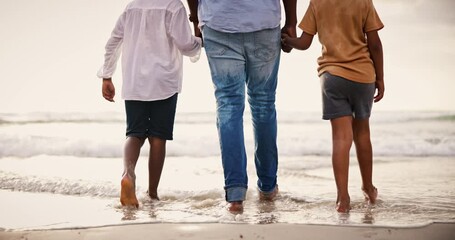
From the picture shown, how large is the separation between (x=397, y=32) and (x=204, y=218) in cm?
697

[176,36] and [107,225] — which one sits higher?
[176,36]

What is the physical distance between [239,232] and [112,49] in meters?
1.38

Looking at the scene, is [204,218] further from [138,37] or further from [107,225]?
[138,37]

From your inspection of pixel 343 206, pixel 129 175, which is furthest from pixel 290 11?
pixel 129 175

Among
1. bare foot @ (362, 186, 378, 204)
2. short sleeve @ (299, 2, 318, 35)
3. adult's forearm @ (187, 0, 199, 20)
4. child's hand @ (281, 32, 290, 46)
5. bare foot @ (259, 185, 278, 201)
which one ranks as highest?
adult's forearm @ (187, 0, 199, 20)

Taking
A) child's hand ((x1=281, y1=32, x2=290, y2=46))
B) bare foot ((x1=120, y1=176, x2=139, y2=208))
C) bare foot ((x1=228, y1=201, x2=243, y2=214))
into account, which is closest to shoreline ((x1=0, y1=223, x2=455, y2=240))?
bare foot ((x1=228, y1=201, x2=243, y2=214))

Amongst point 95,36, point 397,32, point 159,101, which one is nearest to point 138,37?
point 159,101

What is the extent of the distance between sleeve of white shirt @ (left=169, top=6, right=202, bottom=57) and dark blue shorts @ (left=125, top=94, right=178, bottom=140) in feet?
0.80

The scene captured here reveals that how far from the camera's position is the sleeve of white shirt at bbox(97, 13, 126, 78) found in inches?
137

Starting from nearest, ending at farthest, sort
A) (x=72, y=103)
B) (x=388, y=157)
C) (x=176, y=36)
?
(x=176, y=36) < (x=388, y=157) < (x=72, y=103)

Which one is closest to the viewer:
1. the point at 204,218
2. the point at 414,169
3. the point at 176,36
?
the point at 204,218

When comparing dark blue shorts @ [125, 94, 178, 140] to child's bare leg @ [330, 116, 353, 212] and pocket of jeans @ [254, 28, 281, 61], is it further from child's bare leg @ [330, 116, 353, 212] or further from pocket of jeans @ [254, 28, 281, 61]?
child's bare leg @ [330, 116, 353, 212]

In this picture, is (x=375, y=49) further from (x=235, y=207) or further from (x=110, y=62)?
(x=110, y=62)

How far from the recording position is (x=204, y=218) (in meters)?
2.92
